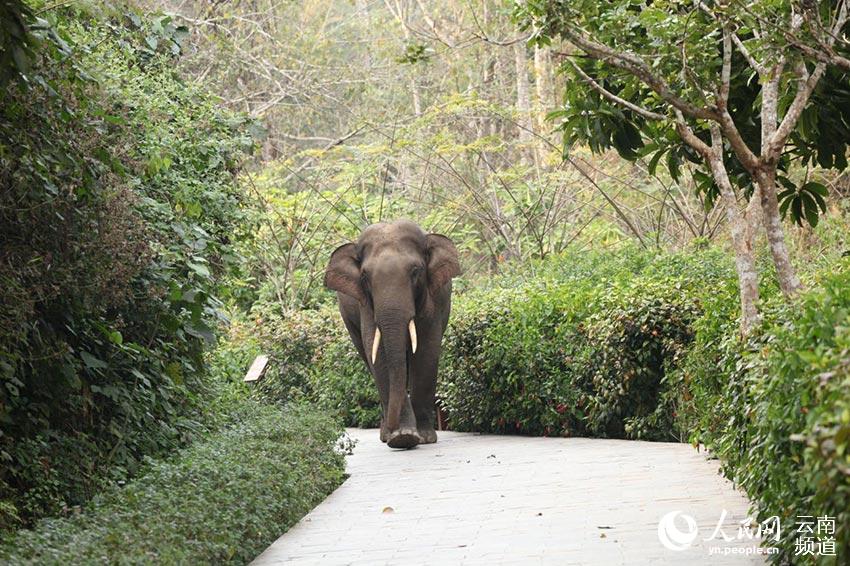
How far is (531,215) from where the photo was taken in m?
24.9

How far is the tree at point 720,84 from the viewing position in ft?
28.6

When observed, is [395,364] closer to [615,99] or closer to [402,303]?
[402,303]

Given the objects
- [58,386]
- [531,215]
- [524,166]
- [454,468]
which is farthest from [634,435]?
[524,166]

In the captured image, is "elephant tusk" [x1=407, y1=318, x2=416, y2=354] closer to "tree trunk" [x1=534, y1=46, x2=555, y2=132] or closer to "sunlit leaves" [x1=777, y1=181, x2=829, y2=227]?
"sunlit leaves" [x1=777, y1=181, x2=829, y2=227]

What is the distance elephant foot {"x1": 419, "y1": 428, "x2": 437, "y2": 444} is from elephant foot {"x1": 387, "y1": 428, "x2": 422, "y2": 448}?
2.06 ft

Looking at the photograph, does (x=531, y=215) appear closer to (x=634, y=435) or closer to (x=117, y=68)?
(x=634, y=435)

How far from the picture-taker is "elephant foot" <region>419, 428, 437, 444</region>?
15.4 metres

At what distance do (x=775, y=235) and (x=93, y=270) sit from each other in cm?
456

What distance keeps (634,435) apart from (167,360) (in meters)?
5.40

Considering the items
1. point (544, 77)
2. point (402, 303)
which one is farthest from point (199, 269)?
point (544, 77)

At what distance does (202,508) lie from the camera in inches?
305

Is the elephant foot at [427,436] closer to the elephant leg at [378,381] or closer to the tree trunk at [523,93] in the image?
the elephant leg at [378,381]

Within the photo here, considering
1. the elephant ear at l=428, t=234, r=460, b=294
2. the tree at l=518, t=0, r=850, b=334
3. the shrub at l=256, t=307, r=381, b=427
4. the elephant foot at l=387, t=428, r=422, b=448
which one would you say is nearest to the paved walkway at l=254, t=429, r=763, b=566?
the elephant foot at l=387, t=428, r=422, b=448

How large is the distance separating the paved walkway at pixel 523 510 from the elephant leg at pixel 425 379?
6.12 ft
